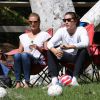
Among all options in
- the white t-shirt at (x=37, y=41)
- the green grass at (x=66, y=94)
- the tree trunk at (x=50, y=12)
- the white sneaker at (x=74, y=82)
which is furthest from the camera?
the tree trunk at (x=50, y=12)

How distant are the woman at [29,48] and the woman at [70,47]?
0.31 m

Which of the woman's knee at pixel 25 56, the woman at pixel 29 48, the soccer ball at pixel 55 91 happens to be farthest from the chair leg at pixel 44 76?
the soccer ball at pixel 55 91

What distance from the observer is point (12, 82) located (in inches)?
353

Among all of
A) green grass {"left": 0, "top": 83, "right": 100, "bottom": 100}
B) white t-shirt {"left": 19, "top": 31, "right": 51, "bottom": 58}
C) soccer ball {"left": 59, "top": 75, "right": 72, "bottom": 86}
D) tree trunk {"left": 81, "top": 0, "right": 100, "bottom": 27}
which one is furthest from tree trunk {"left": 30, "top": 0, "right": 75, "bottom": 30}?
green grass {"left": 0, "top": 83, "right": 100, "bottom": 100}

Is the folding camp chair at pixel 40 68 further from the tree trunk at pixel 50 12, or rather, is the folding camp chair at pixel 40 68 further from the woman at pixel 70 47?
the tree trunk at pixel 50 12

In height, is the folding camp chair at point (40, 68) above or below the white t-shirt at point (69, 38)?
below

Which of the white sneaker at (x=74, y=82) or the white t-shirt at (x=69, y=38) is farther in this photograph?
the white t-shirt at (x=69, y=38)

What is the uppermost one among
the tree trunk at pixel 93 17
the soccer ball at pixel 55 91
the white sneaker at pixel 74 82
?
the tree trunk at pixel 93 17

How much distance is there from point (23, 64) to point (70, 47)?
774 millimetres

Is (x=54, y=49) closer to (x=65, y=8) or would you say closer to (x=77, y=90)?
(x=77, y=90)

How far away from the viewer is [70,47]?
8102 mm

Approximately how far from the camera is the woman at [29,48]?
824 cm

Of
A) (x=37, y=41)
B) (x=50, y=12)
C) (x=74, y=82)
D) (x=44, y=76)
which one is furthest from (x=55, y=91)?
(x=50, y=12)

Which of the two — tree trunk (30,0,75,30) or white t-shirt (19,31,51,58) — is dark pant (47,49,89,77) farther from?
tree trunk (30,0,75,30)
